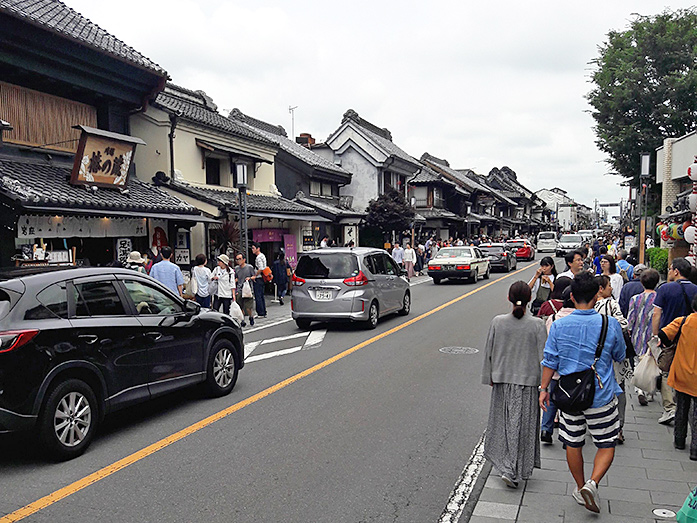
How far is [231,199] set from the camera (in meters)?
18.7

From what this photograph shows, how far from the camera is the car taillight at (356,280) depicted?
39.1 ft

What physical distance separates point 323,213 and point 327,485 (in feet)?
68.8

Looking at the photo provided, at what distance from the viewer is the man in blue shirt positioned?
4043mm

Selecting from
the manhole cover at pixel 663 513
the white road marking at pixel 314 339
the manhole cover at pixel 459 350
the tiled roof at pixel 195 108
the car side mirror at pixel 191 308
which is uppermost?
the tiled roof at pixel 195 108

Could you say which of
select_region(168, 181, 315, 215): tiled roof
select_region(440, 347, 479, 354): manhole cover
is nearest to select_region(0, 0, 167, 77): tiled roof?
select_region(168, 181, 315, 215): tiled roof

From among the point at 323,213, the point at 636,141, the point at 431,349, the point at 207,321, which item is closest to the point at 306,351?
the point at 431,349

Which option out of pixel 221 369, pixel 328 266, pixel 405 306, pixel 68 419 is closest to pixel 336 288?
pixel 328 266

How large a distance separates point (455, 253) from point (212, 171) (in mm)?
10984

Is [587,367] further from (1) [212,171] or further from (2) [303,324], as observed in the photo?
(1) [212,171]

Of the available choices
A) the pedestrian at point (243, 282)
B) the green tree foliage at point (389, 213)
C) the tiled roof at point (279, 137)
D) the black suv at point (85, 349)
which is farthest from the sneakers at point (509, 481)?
the green tree foliage at point (389, 213)

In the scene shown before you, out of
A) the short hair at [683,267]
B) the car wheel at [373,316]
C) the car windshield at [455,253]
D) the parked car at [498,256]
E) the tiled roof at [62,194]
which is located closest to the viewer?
the short hair at [683,267]

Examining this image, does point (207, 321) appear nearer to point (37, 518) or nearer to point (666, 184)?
point (37, 518)

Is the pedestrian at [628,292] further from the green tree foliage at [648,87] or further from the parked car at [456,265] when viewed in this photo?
the green tree foliage at [648,87]

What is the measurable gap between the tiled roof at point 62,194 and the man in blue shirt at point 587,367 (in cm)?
965
